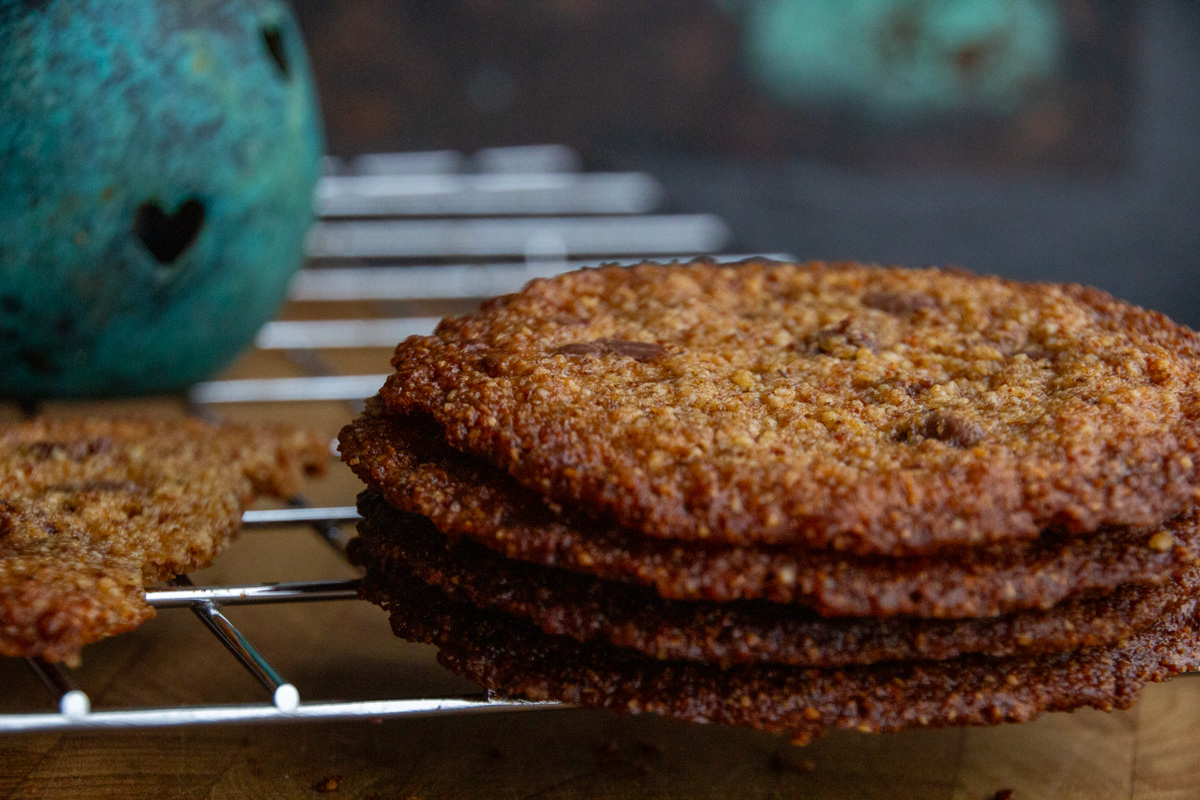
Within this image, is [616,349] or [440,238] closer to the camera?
[616,349]

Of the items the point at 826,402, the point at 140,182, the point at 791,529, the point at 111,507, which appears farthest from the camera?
the point at 140,182

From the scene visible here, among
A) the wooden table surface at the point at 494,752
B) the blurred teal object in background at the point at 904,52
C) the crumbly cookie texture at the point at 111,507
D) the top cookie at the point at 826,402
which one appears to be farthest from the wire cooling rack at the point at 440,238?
the blurred teal object in background at the point at 904,52

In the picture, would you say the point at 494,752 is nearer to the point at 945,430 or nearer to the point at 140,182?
the point at 945,430

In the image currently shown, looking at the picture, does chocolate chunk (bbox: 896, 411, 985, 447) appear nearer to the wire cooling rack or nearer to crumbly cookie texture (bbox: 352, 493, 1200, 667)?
crumbly cookie texture (bbox: 352, 493, 1200, 667)

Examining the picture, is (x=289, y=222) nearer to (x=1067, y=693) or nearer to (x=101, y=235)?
(x=101, y=235)

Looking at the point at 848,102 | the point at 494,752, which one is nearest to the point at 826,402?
the point at 494,752

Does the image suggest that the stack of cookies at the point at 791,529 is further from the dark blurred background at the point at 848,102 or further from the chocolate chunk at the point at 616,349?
the dark blurred background at the point at 848,102

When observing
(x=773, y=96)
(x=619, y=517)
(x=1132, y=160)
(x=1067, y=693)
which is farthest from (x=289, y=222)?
(x=1132, y=160)
